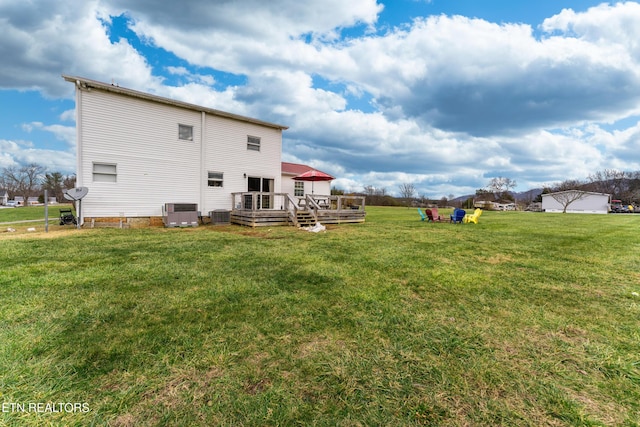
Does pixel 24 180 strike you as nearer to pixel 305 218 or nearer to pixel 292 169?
pixel 292 169

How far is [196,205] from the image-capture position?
12672 millimetres

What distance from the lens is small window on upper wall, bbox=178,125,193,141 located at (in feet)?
43.0

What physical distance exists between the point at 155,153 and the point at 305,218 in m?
7.78

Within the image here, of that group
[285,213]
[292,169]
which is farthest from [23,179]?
[285,213]

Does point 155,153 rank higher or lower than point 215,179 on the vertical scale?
higher

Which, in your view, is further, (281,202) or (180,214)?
(281,202)

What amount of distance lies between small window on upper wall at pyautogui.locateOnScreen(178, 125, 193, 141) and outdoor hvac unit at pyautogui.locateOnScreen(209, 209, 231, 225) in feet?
12.9

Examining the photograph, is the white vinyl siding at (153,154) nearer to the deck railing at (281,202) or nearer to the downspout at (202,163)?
the downspout at (202,163)

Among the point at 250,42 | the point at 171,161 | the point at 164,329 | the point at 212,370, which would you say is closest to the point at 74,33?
the point at 171,161

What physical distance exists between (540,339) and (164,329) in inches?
150

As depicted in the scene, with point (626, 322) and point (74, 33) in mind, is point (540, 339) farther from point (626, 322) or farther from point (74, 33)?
point (74, 33)

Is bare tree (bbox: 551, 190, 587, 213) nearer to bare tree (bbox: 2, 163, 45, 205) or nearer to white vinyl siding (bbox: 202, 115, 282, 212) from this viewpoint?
white vinyl siding (bbox: 202, 115, 282, 212)

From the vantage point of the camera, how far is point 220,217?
522 inches

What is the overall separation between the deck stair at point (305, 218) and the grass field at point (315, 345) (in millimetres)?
7756
